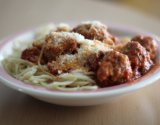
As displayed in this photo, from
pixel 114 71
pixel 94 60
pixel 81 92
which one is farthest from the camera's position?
pixel 94 60

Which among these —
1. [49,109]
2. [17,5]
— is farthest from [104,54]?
[17,5]

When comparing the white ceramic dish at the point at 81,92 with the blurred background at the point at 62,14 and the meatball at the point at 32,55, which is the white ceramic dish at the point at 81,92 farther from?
the blurred background at the point at 62,14

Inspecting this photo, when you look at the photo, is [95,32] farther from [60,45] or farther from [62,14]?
[62,14]

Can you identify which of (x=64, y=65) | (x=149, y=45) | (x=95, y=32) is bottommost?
(x=64, y=65)

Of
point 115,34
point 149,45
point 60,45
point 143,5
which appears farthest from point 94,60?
point 143,5

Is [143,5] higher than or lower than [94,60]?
lower

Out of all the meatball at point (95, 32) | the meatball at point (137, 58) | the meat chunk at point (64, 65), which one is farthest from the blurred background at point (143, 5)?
the meat chunk at point (64, 65)

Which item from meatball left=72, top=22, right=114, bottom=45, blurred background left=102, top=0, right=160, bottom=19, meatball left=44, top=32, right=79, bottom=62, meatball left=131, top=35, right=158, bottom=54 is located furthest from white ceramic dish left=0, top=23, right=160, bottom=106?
blurred background left=102, top=0, right=160, bottom=19

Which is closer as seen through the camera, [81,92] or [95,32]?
[81,92]
